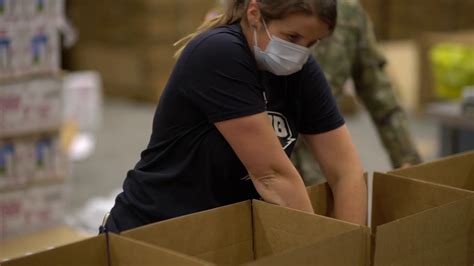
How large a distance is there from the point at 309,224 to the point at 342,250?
0.14m

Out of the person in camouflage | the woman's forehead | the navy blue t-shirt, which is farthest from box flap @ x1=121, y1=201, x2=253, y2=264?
the person in camouflage

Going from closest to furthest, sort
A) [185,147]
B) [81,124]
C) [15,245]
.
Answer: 1. [185,147]
2. [15,245]
3. [81,124]

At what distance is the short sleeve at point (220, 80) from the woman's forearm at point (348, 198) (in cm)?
37

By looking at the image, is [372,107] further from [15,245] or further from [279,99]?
[15,245]

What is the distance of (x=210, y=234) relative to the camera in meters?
1.82

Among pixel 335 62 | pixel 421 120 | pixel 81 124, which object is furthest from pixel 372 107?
pixel 421 120

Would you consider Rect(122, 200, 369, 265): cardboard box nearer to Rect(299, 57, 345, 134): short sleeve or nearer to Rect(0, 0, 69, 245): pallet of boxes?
Rect(299, 57, 345, 134): short sleeve

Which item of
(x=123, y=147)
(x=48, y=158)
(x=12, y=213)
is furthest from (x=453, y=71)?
(x=12, y=213)

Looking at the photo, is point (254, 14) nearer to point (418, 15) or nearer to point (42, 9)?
point (42, 9)

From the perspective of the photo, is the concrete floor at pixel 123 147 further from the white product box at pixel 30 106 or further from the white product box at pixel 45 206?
the white product box at pixel 30 106

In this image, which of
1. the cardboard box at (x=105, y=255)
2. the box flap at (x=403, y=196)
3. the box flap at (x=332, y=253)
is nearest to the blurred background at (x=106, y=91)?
the box flap at (x=403, y=196)

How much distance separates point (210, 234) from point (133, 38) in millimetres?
6911

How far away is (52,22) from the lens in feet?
13.8

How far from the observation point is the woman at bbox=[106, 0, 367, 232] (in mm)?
1833
